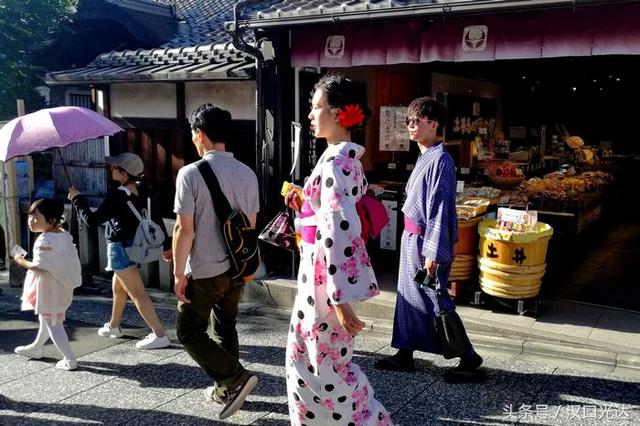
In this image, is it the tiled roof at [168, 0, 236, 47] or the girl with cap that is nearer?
the girl with cap

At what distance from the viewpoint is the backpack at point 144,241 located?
6.15 metres

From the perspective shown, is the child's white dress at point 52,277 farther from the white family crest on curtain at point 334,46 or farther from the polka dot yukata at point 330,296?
the white family crest on curtain at point 334,46

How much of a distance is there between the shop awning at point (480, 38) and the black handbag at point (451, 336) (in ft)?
10.3

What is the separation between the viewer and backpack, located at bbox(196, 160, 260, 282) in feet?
14.8

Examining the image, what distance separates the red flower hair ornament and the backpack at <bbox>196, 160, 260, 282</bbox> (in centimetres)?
130

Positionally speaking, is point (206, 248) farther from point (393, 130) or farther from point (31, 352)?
point (393, 130)

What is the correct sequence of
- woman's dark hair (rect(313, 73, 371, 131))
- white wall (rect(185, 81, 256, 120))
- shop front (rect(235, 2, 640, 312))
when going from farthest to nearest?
1. white wall (rect(185, 81, 256, 120))
2. shop front (rect(235, 2, 640, 312))
3. woman's dark hair (rect(313, 73, 371, 131))

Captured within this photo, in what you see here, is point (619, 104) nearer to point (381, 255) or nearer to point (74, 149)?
point (381, 255)

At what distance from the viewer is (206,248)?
456cm

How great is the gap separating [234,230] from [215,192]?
1.07ft

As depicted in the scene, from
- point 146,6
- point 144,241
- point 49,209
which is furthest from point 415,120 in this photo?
point 146,6

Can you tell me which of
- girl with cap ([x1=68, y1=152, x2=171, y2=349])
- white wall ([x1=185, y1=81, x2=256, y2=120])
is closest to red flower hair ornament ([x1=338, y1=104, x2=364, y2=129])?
girl with cap ([x1=68, y1=152, x2=171, y2=349])

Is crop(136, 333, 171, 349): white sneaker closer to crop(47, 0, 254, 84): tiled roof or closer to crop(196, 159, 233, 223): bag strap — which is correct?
crop(196, 159, 233, 223): bag strap

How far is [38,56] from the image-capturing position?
12.9m
